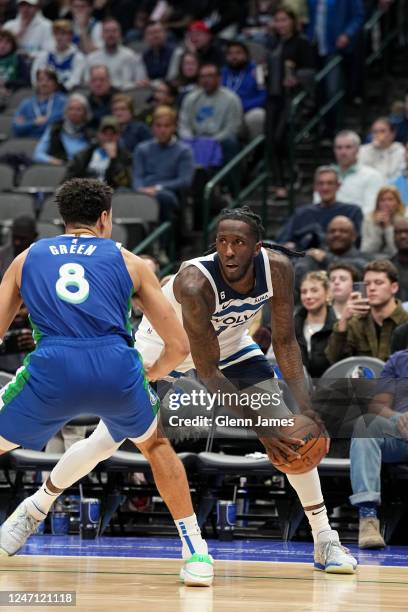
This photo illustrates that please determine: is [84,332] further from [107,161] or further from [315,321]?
[107,161]

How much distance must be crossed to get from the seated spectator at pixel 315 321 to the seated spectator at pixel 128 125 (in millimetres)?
4727

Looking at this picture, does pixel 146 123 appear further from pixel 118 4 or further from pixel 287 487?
pixel 287 487

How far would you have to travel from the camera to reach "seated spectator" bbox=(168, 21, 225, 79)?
15883 millimetres

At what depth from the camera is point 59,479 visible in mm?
6707

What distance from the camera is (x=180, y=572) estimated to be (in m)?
6.47

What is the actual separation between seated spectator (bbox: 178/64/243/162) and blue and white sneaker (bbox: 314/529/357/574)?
7909 millimetres

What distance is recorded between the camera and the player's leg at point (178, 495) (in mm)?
6148

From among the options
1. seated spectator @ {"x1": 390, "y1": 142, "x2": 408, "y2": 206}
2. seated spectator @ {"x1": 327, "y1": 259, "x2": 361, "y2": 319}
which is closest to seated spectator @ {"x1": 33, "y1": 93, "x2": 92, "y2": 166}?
seated spectator @ {"x1": 390, "y1": 142, "x2": 408, "y2": 206}

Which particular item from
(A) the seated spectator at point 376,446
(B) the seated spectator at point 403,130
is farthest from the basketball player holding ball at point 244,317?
(B) the seated spectator at point 403,130

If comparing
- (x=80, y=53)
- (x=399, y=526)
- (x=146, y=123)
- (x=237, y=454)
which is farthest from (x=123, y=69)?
(x=399, y=526)

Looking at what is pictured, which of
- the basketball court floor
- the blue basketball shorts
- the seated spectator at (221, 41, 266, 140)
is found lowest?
the basketball court floor

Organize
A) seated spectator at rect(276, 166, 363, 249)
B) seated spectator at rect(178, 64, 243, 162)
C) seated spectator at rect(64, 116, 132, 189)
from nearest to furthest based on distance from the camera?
seated spectator at rect(276, 166, 363, 249)
seated spectator at rect(64, 116, 132, 189)
seated spectator at rect(178, 64, 243, 162)

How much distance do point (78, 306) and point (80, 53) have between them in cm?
1155

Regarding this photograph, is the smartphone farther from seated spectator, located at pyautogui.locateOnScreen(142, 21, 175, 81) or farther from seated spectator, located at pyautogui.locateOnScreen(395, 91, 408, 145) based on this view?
seated spectator, located at pyautogui.locateOnScreen(142, 21, 175, 81)
